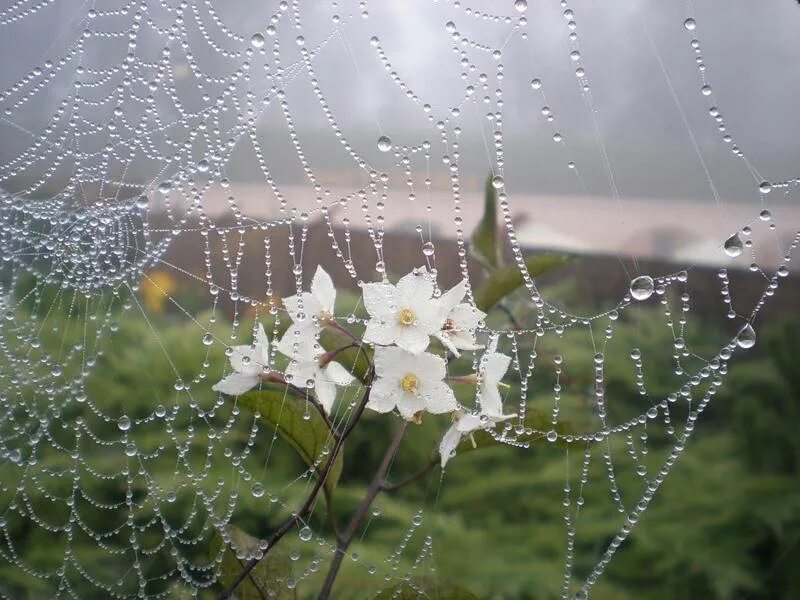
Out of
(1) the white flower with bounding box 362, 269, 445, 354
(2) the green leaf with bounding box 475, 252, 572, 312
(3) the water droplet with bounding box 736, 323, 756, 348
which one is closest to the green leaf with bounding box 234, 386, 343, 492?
(1) the white flower with bounding box 362, 269, 445, 354

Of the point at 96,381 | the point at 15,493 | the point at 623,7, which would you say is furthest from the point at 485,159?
the point at 15,493

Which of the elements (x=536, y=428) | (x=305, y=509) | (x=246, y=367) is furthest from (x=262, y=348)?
(x=536, y=428)

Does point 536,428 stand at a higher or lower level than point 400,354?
lower

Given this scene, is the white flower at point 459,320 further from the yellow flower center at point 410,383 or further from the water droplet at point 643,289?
the water droplet at point 643,289

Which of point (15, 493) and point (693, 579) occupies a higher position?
point (15, 493)

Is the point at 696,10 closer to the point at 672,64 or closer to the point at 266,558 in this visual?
the point at 672,64

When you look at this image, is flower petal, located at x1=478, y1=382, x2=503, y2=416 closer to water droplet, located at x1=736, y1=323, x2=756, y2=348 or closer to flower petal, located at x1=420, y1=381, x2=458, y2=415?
flower petal, located at x1=420, y1=381, x2=458, y2=415

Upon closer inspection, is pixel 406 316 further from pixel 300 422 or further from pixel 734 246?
pixel 734 246
